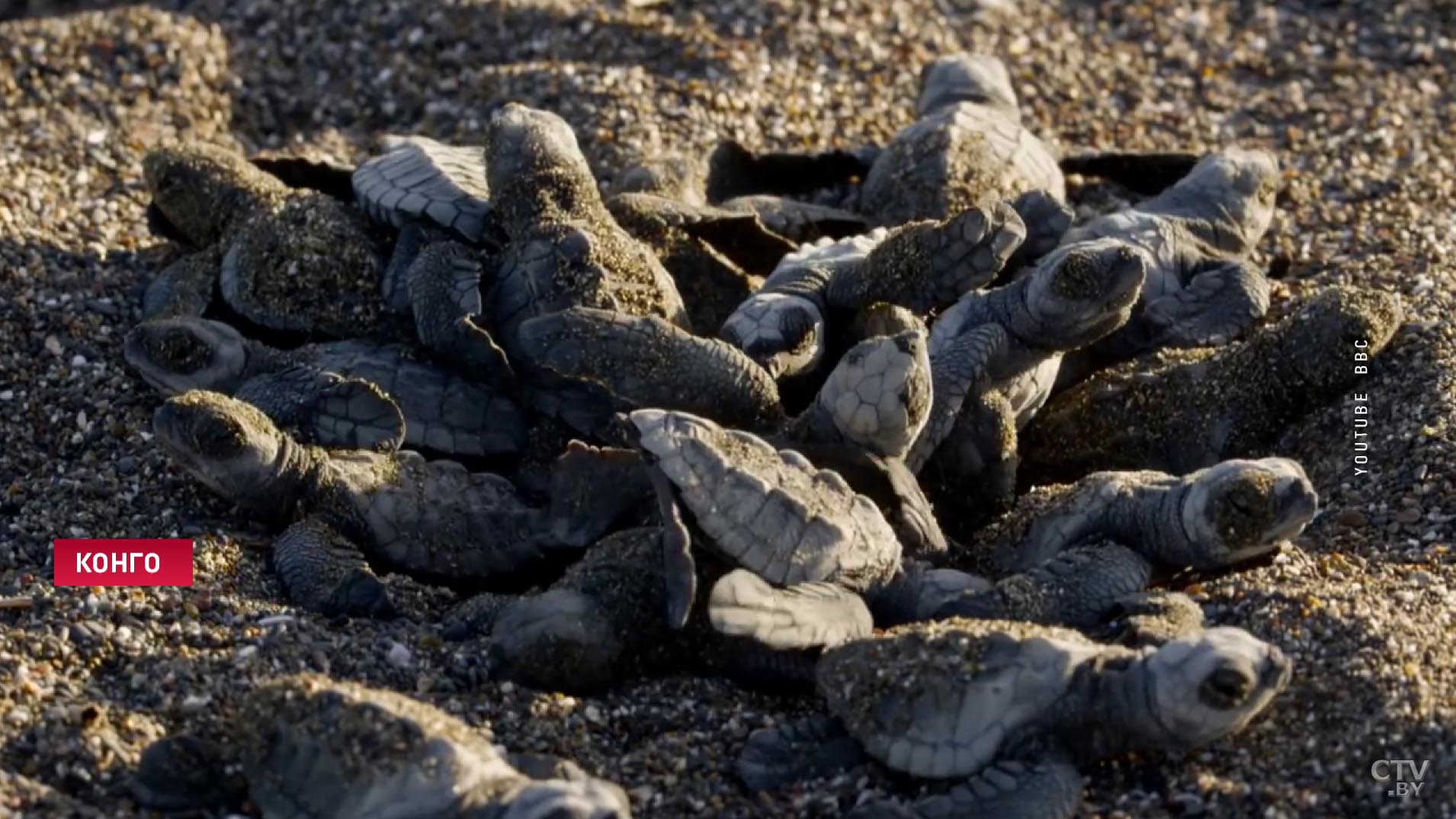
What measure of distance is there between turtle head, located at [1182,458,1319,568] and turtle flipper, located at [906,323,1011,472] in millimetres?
640

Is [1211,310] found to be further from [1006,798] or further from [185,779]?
[185,779]

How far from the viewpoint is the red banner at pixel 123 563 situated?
164 inches

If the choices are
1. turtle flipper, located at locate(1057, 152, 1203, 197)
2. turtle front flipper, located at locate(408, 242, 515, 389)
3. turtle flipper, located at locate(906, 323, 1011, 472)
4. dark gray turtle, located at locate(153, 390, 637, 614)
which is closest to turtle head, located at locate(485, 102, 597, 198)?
turtle front flipper, located at locate(408, 242, 515, 389)

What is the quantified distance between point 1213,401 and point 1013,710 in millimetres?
1594

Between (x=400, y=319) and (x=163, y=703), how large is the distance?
1521 millimetres

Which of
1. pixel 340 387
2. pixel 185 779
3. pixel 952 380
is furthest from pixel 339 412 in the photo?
pixel 952 380

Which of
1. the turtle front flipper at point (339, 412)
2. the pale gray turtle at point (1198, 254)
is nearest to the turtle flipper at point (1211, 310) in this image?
the pale gray turtle at point (1198, 254)

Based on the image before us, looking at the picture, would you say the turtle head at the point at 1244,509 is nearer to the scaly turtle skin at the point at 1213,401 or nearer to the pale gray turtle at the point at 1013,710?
the pale gray turtle at the point at 1013,710

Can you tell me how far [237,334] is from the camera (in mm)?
4949

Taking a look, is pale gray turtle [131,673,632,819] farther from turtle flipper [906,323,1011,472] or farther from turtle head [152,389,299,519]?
turtle flipper [906,323,1011,472]

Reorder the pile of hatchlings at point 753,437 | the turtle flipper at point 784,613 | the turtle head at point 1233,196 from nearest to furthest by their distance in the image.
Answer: the pile of hatchlings at point 753,437 → the turtle flipper at point 784,613 → the turtle head at point 1233,196

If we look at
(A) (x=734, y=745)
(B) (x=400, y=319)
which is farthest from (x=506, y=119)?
(A) (x=734, y=745)

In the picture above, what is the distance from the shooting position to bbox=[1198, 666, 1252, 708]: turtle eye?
11.3 feet

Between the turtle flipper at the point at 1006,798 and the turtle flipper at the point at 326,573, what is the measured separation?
120cm
